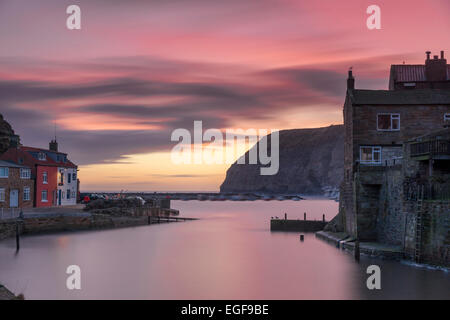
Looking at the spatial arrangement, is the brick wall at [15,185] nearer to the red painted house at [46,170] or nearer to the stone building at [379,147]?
the red painted house at [46,170]

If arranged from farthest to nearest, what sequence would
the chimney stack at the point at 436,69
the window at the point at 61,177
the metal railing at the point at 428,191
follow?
the window at the point at 61,177
the chimney stack at the point at 436,69
the metal railing at the point at 428,191

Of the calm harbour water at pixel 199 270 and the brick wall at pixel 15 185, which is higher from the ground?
the brick wall at pixel 15 185

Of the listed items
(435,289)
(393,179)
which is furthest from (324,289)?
(393,179)

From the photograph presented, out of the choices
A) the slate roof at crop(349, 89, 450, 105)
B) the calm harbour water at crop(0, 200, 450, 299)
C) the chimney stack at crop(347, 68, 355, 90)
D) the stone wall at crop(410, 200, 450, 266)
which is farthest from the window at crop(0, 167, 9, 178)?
the stone wall at crop(410, 200, 450, 266)

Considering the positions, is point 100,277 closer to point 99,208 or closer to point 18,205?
point 18,205

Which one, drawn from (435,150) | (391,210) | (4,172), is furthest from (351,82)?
(4,172)

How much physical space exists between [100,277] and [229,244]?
1017 inches

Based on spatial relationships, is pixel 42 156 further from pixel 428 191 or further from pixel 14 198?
pixel 428 191

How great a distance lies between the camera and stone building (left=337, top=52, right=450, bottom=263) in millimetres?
41344

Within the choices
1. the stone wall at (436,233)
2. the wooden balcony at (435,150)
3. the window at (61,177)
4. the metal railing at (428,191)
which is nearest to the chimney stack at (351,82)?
the wooden balcony at (435,150)

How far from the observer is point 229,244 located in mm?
61094

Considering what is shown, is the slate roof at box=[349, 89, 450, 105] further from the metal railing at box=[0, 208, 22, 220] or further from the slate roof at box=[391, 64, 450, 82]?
the metal railing at box=[0, 208, 22, 220]

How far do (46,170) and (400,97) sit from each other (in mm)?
48561

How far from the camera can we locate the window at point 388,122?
153 ft
